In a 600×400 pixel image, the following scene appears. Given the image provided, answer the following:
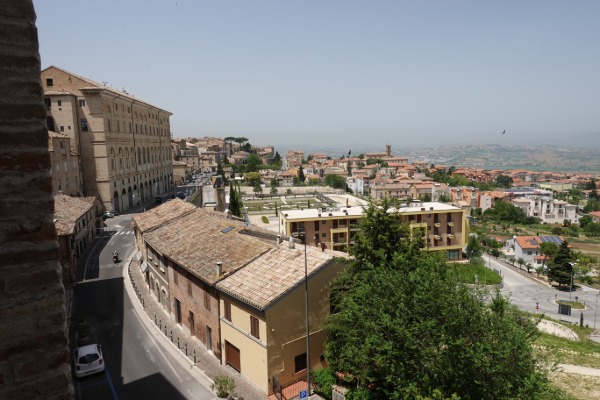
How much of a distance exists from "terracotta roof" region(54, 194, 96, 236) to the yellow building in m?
Result: 16.8

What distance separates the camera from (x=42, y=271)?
12.4ft

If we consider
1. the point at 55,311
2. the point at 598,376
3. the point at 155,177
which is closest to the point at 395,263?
the point at 55,311

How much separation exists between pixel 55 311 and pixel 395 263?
17.0 m

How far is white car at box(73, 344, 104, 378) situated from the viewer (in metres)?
19.6

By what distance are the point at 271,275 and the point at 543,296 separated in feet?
189

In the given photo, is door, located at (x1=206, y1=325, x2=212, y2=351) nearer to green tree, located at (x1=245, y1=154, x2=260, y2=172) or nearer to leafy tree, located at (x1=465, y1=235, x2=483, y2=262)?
leafy tree, located at (x1=465, y1=235, x2=483, y2=262)

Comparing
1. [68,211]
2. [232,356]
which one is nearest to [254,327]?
[232,356]

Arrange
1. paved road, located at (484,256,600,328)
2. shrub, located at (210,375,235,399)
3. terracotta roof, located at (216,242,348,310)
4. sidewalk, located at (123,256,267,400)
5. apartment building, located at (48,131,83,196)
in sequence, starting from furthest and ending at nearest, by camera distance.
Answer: paved road, located at (484,256,600,328) < apartment building, located at (48,131,83,196) < sidewalk, located at (123,256,267,400) < terracotta roof, located at (216,242,348,310) < shrub, located at (210,375,235,399)

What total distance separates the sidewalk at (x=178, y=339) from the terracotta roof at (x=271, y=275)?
4.16m

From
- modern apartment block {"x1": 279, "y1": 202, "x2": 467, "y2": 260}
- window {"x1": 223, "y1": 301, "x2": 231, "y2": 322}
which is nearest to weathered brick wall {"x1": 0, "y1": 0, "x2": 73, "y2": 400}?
window {"x1": 223, "y1": 301, "x2": 231, "y2": 322}

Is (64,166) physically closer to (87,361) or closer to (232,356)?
(87,361)

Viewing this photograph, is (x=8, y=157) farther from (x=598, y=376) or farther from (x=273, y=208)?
(x=273, y=208)

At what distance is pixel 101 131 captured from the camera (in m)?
59.6

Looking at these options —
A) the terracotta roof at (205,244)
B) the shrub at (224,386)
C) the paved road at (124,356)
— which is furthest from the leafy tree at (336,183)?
the shrub at (224,386)
